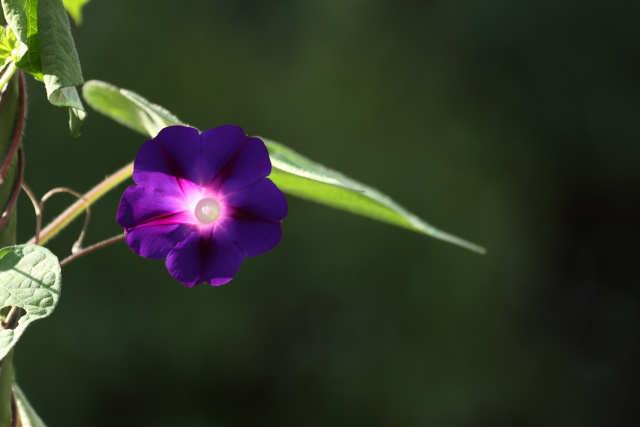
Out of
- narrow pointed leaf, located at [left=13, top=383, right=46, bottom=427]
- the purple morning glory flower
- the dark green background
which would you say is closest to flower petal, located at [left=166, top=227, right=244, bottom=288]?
the purple morning glory flower

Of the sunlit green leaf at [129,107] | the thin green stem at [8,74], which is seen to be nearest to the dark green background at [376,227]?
the sunlit green leaf at [129,107]

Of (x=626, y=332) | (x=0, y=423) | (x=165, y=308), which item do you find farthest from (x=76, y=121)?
(x=626, y=332)

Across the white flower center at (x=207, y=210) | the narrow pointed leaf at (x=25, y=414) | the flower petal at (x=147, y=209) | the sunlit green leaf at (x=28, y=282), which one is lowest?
the narrow pointed leaf at (x=25, y=414)

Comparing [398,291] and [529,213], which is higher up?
[529,213]

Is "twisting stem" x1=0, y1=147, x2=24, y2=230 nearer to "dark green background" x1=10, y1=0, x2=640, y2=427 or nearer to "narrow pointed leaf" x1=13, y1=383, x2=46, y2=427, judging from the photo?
"narrow pointed leaf" x1=13, y1=383, x2=46, y2=427

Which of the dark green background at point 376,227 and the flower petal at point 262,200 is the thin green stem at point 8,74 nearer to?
the flower petal at point 262,200

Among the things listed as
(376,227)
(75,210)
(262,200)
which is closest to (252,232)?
(262,200)

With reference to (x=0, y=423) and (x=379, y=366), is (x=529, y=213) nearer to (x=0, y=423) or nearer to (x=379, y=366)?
(x=379, y=366)
